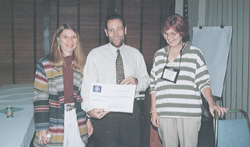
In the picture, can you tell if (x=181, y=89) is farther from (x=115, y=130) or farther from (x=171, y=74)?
(x=115, y=130)

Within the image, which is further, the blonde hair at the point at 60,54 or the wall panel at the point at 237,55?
the wall panel at the point at 237,55

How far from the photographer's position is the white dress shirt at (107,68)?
1824 millimetres

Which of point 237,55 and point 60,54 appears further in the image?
point 237,55

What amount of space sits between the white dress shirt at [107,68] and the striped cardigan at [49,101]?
0.21 meters

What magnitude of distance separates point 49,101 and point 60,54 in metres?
0.36

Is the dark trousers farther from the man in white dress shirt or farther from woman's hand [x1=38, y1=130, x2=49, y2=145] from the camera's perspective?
woman's hand [x1=38, y1=130, x2=49, y2=145]

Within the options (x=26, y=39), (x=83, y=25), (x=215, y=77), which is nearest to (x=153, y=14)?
(x=83, y=25)

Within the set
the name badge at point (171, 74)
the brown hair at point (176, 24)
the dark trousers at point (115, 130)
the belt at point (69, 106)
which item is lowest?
the dark trousers at point (115, 130)

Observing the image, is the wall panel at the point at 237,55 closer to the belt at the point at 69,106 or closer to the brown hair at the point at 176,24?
the brown hair at the point at 176,24

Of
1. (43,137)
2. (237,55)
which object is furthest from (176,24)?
(237,55)

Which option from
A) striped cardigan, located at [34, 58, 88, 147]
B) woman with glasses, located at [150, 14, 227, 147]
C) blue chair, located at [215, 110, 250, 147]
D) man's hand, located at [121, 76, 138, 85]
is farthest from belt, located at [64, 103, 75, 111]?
blue chair, located at [215, 110, 250, 147]

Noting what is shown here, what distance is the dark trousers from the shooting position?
1892 millimetres

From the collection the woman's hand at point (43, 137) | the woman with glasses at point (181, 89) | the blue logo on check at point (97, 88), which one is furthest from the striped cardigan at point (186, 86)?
the woman's hand at point (43, 137)

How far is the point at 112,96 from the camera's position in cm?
170
